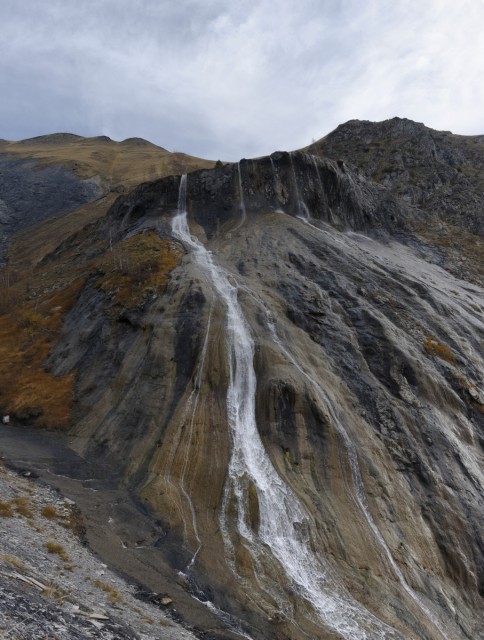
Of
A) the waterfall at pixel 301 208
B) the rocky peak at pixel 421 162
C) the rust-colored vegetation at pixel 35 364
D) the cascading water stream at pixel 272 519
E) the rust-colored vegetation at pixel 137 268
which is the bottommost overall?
the cascading water stream at pixel 272 519

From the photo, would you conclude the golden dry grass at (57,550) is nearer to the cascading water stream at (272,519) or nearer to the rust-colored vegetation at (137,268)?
the cascading water stream at (272,519)

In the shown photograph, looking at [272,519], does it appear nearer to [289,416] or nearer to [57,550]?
[289,416]

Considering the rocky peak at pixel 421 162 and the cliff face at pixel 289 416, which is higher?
the rocky peak at pixel 421 162

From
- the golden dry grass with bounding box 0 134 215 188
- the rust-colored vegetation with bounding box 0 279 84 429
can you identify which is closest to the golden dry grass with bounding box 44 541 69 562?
the rust-colored vegetation with bounding box 0 279 84 429

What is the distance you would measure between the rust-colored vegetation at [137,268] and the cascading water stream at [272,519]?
901 cm

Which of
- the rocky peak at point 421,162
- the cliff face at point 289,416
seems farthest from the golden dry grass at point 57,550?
the rocky peak at point 421,162

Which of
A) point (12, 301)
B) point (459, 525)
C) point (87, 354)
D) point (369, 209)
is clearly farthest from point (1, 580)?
point (369, 209)

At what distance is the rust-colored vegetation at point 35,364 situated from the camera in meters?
29.0

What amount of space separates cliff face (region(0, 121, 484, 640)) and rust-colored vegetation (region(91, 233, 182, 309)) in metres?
0.20

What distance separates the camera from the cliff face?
1781cm

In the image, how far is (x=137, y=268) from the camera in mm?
Answer: 38625

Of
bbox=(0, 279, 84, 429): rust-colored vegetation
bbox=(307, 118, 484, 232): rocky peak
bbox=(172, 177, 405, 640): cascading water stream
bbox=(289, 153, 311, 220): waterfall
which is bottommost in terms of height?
bbox=(172, 177, 405, 640): cascading water stream

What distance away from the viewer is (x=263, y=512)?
66.1 ft

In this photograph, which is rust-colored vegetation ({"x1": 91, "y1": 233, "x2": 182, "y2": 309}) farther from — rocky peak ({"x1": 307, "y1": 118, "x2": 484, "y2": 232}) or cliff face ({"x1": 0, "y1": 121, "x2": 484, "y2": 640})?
rocky peak ({"x1": 307, "y1": 118, "x2": 484, "y2": 232})
